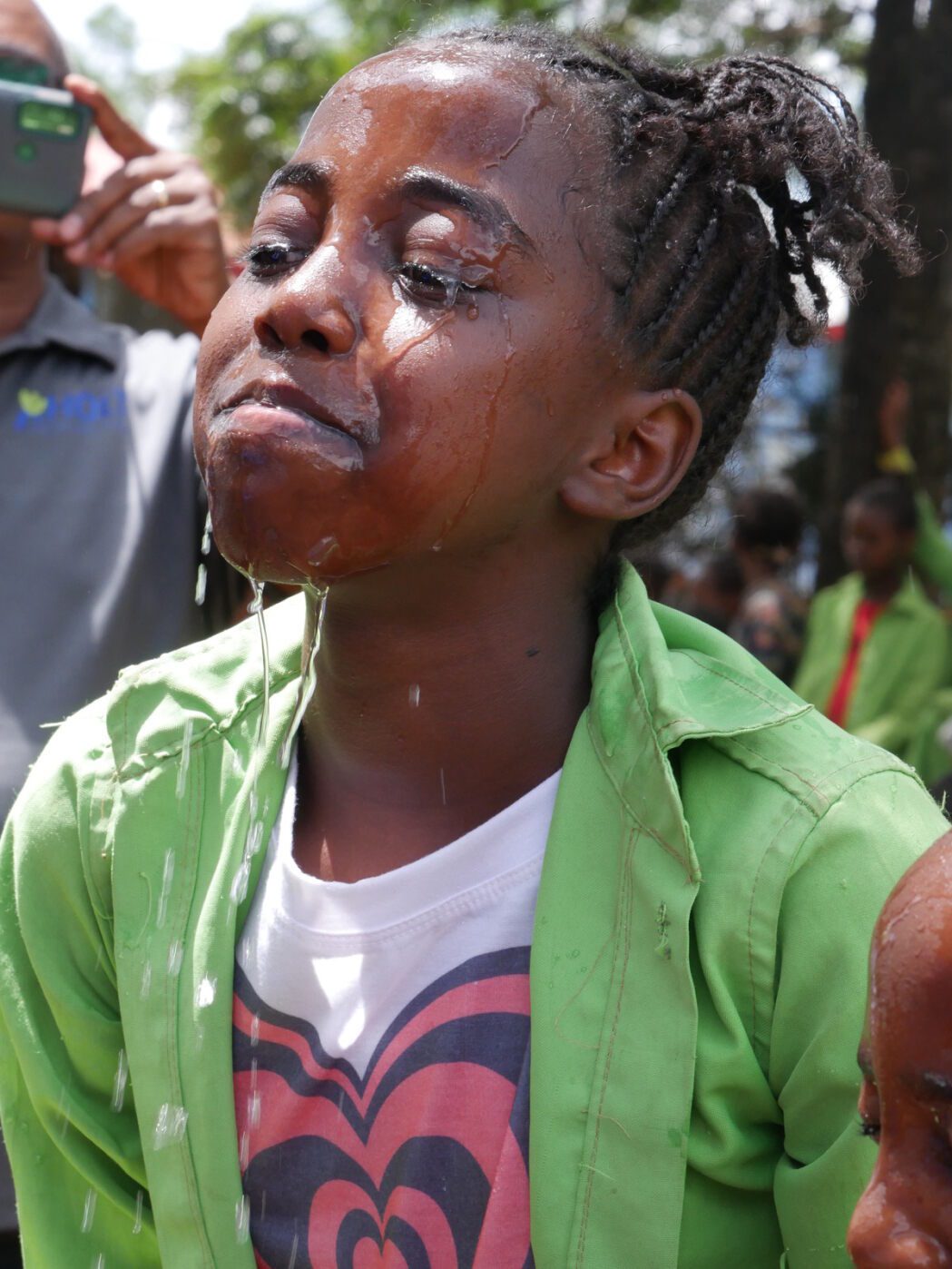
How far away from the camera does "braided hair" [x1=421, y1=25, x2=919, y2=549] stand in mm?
1904

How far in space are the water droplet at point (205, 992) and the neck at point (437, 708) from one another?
0.19m

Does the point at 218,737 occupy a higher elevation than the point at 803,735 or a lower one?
lower

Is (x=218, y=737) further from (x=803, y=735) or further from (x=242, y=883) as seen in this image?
(x=803, y=735)

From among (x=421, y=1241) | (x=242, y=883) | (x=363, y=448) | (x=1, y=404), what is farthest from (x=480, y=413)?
(x=1, y=404)

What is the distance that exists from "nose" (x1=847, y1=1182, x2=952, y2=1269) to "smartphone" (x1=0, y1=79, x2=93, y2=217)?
90.2 inches

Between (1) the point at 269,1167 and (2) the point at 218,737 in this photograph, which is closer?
(1) the point at 269,1167

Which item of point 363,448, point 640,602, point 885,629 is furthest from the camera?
point 885,629

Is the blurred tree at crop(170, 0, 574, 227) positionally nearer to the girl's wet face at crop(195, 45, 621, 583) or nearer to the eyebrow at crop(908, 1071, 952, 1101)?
the girl's wet face at crop(195, 45, 621, 583)

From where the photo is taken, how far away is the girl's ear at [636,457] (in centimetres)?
189

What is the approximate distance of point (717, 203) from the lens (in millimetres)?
1974

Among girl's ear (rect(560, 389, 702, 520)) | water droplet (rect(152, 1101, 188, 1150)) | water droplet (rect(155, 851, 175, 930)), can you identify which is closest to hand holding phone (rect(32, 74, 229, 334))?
girl's ear (rect(560, 389, 702, 520))

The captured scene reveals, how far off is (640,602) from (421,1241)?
82 centimetres

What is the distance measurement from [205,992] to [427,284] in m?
0.88

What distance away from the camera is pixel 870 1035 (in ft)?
3.96
